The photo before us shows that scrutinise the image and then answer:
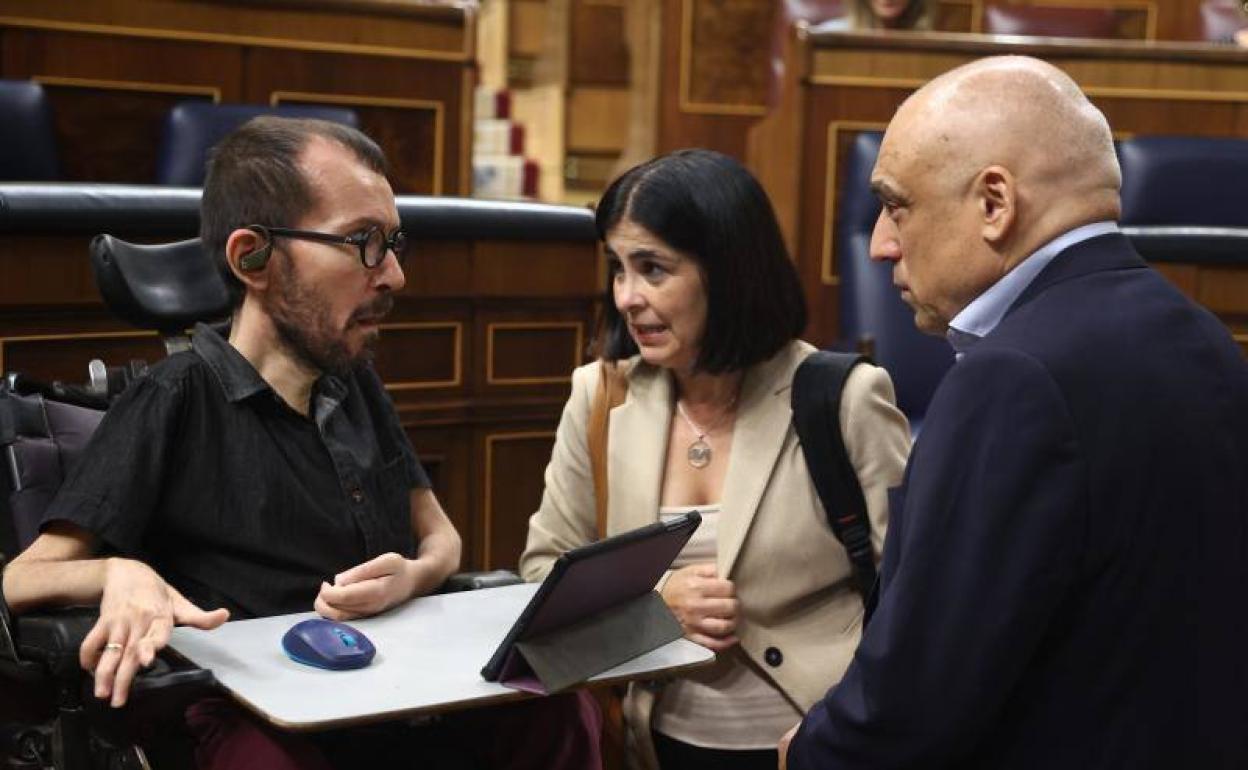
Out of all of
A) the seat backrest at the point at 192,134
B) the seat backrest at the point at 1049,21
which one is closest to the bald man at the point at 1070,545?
the seat backrest at the point at 192,134

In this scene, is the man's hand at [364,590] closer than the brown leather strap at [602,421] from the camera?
Yes

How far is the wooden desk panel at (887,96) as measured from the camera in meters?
4.57

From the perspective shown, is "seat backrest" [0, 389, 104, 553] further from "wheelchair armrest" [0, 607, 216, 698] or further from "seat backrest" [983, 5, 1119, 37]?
"seat backrest" [983, 5, 1119, 37]

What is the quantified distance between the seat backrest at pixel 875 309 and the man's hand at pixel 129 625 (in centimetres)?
236

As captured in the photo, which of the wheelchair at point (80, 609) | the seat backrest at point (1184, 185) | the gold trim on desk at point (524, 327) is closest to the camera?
the wheelchair at point (80, 609)

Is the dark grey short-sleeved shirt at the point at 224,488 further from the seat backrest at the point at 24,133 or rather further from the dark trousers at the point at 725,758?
the seat backrest at the point at 24,133

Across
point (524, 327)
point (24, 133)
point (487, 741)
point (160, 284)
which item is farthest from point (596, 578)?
point (24, 133)

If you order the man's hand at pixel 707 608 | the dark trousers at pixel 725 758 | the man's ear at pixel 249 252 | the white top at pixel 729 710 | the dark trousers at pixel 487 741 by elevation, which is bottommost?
the dark trousers at pixel 725 758

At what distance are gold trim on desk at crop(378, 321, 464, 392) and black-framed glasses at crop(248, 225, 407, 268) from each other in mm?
1177

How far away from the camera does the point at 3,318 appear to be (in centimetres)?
256

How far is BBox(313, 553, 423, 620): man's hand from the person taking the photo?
5.65 feet

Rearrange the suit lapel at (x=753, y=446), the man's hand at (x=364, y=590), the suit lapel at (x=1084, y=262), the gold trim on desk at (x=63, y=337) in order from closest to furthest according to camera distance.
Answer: the suit lapel at (x=1084, y=262) → the man's hand at (x=364, y=590) → the suit lapel at (x=753, y=446) → the gold trim on desk at (x=63, y=337)

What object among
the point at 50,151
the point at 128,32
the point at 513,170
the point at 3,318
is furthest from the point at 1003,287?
the point at 513,170

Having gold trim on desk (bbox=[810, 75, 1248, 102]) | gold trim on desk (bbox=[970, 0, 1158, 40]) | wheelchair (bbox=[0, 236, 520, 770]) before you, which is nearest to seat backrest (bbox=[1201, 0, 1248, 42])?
gold trim on desk (bbox=[970, 0, 1158, 40])
